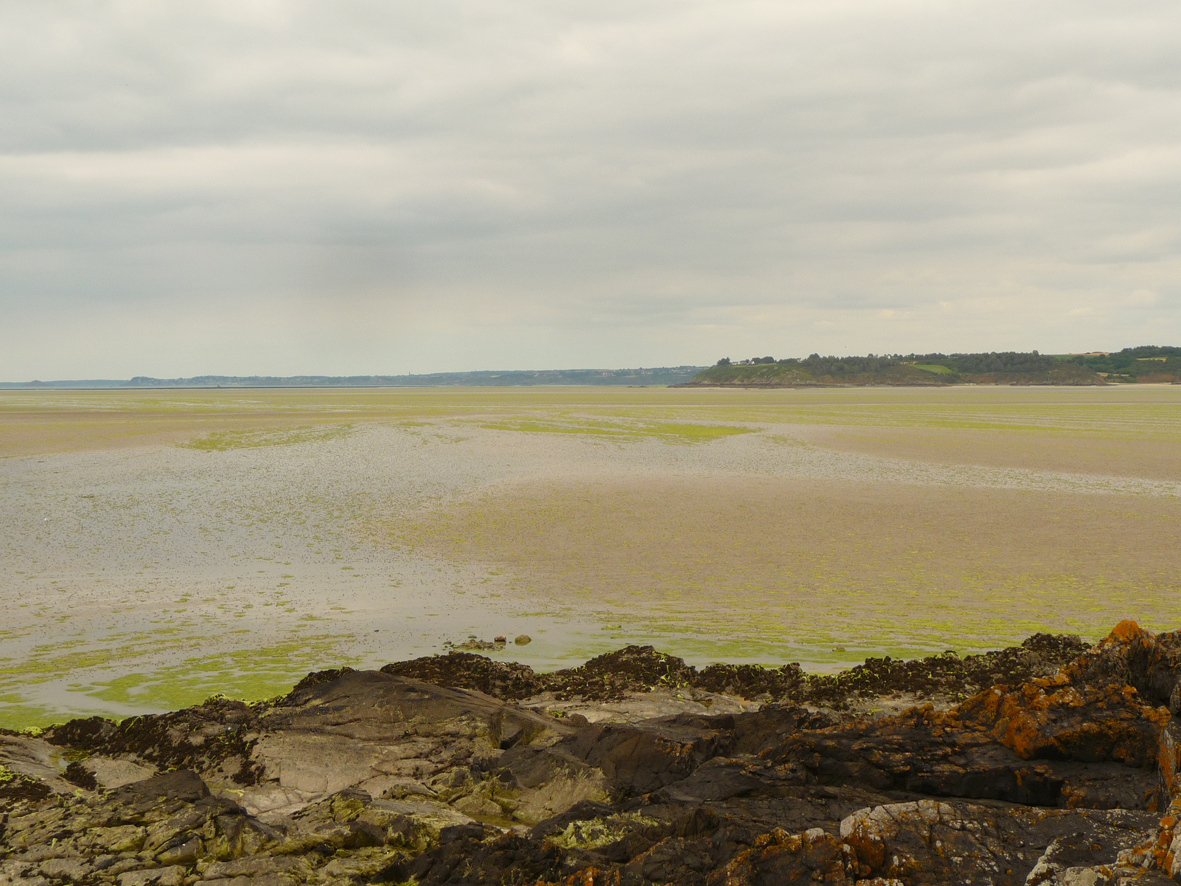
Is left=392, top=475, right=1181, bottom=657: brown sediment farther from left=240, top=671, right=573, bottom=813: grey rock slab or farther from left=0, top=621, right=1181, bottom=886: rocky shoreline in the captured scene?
left=0, top=621, right=1181, bottom=886: rocky shoreline

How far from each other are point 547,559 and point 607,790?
9.93 metres

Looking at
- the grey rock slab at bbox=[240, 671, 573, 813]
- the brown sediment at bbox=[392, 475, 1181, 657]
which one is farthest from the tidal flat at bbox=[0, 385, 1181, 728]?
the grey rock slab at bbox=[240, 671, 573, 813]

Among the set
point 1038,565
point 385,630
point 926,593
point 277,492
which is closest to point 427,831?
point 385,630

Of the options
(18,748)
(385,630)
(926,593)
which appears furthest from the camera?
(926,593)

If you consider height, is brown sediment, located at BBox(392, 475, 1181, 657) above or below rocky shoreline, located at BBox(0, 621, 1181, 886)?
below

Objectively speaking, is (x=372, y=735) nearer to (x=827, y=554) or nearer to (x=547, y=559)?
(x=547, y=559)

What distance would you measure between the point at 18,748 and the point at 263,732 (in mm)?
1928

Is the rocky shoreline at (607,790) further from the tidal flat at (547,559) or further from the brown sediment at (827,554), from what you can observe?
the brown sediment at (827,554)

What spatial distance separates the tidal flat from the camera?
34.6 ft

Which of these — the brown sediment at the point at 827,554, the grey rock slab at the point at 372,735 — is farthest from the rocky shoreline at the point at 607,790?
the brown sediment at the point at 827,554

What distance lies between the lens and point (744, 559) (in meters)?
15.7

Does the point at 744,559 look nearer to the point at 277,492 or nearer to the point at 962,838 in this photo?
the point at 962,838

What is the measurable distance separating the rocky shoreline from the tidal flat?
215 centimetres

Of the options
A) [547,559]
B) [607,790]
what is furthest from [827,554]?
[607,790]
